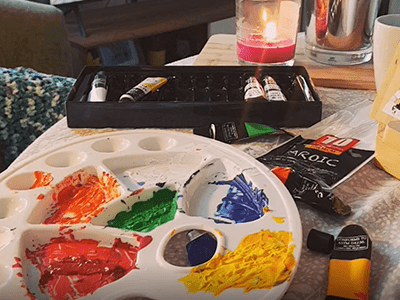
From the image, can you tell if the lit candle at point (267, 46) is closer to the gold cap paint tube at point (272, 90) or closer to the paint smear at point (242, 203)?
the gold cap paint tube at point (272, 90)

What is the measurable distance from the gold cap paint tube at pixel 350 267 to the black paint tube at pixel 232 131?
0.76 ft

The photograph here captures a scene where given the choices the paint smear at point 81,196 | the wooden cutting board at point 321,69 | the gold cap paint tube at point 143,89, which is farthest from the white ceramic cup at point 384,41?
the paint smear at point 81,196

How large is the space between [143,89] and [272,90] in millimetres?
174

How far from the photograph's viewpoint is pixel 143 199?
0.51 meters

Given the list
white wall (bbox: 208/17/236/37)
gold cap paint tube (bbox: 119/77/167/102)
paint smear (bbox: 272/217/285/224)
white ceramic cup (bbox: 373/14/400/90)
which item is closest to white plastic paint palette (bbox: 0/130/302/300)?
paint smear (bbox: 272/217/285/224)

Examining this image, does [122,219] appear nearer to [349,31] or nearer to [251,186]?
[251,186]

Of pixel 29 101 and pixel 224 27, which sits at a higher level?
pixel 29 101

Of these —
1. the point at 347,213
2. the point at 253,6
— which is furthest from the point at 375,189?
the point at 253,6

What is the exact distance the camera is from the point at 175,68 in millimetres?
797

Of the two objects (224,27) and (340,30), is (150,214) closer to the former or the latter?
(340,30)

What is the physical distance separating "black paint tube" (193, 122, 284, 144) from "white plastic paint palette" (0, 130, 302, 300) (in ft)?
0.22

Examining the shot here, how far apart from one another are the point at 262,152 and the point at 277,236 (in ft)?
0.72

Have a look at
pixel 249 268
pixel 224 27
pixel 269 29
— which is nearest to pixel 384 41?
pixel 269 29

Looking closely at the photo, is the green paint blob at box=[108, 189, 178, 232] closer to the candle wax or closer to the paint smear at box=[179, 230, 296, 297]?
the paint smear at box=[179, 230, 296, 297]
